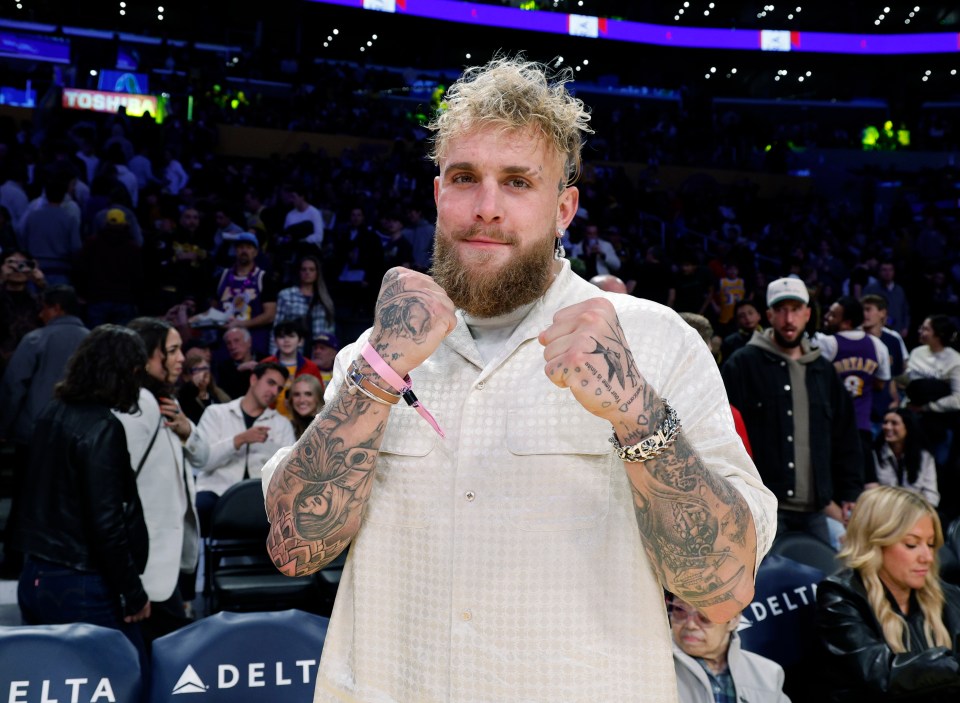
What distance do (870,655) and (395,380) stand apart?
2801 mm

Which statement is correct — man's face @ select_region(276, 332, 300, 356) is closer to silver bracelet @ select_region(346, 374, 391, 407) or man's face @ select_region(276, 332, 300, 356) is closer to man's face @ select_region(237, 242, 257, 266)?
man's face @ select_region(237, 242, 257, 266)

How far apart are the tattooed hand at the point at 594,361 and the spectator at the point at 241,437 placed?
4.39m

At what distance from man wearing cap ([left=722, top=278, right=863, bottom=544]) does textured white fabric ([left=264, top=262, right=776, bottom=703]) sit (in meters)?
3.70

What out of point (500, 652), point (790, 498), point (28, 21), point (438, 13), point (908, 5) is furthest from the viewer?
point (908, 5)

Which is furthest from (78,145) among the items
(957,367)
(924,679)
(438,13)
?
(438,13)

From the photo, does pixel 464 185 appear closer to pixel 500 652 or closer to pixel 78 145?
pixel 500 652

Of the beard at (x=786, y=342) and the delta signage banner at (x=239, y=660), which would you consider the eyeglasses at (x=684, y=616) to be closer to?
the delta signage banner at (x=239, y=660)

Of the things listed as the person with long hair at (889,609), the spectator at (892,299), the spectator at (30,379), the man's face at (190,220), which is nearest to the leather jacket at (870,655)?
the person with long hair at (889,609)

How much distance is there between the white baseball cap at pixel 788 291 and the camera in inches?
203

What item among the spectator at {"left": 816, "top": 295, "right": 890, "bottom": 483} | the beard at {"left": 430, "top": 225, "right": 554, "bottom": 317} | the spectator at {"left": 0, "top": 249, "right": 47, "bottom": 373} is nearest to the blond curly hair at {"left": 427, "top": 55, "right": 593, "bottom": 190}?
the beard at {"left": 430, "top": 225, "right": 554, "bottom": 317}

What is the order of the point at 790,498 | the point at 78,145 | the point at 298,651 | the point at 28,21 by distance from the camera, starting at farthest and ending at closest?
1. the point at 28,21
2. the point at 78,145
3. the point at 790,498
4. the point at 298,651

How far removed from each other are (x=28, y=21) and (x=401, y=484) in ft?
80.7

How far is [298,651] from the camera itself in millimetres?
3184

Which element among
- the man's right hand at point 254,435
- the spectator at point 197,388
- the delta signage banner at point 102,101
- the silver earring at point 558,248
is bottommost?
the man's right hand at point 254,435
